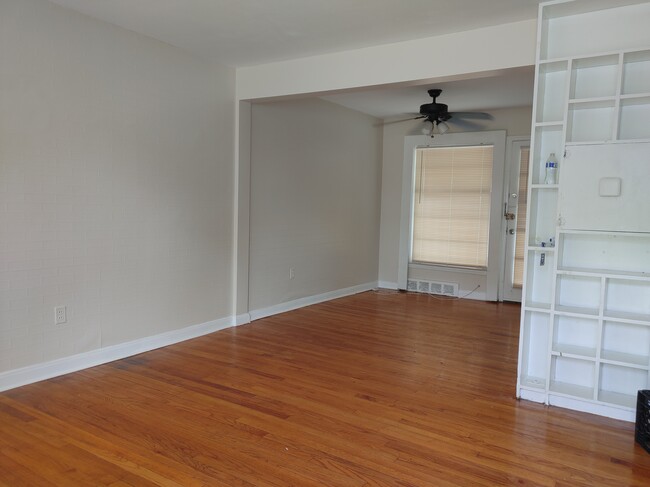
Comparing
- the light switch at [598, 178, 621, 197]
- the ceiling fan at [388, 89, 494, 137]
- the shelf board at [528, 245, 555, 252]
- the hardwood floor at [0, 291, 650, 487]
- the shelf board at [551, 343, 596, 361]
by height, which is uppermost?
the ceiling fan at [388, 89, 494, 137]

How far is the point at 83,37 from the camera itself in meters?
3.33

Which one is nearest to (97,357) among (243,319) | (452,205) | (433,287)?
(243,319)

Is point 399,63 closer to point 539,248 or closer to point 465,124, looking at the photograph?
point 539,248

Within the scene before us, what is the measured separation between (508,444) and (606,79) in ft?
7.19

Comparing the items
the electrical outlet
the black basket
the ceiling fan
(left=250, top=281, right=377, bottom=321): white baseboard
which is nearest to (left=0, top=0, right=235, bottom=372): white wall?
the electrical outlet

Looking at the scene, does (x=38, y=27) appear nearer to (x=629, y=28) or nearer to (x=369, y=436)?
(x=369, y=436)

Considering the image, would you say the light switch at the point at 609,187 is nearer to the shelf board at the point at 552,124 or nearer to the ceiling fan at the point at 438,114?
the shelf board at the point at 552,124

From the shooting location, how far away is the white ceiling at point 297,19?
9.87 ft

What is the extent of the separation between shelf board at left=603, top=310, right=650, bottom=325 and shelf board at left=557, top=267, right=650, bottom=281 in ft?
0.77

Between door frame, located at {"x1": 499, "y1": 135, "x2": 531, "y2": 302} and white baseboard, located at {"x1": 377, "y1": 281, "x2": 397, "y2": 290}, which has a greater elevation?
door frame, located at {"x1": 499, "y1": 135, "x2": 531, "y2": 302}

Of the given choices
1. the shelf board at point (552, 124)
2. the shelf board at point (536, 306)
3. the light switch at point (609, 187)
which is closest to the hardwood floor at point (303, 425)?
the shelf board at point (536, 306)

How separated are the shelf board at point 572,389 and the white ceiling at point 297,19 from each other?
92.9 inches

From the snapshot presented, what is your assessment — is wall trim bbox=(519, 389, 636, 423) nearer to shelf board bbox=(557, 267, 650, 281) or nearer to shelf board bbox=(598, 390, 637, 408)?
shelf board bbox=(598, 390, 637, 408)

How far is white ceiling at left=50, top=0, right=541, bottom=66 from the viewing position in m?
3.01
